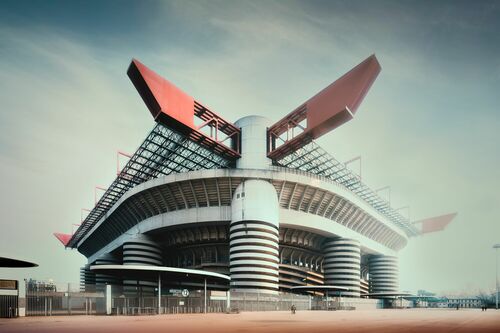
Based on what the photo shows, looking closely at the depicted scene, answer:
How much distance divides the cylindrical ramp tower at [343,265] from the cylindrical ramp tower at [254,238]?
18.7 meters

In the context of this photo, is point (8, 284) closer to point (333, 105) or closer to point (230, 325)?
point (230, 325)

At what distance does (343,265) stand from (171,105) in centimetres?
4564

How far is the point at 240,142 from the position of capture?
234 feet

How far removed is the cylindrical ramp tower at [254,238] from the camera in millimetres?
64125

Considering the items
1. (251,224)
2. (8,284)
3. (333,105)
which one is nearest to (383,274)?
(251,224)

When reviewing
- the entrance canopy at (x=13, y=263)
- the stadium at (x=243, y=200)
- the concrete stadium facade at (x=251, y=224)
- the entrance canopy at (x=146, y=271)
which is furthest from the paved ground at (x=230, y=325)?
the concrete stadium facade at (x=251, y=224)

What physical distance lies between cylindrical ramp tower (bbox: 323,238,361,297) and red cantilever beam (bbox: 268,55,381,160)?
24961 millimetres

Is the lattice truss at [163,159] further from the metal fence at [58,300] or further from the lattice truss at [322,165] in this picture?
the metal fence at [58,300]

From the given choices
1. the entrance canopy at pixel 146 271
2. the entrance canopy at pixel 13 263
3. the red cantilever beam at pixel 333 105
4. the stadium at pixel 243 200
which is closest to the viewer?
the entrance canopy at pixel 13 263

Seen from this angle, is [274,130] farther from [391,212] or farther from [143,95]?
[391,212]

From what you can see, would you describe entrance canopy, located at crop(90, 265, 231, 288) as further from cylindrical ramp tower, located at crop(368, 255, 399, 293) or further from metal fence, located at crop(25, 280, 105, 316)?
cylindrical ramp tower, located at crop(368, 255, 399, 293)

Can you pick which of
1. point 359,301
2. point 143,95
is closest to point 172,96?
point 143,95

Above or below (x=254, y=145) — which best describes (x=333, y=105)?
above

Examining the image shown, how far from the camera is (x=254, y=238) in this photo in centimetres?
6469
